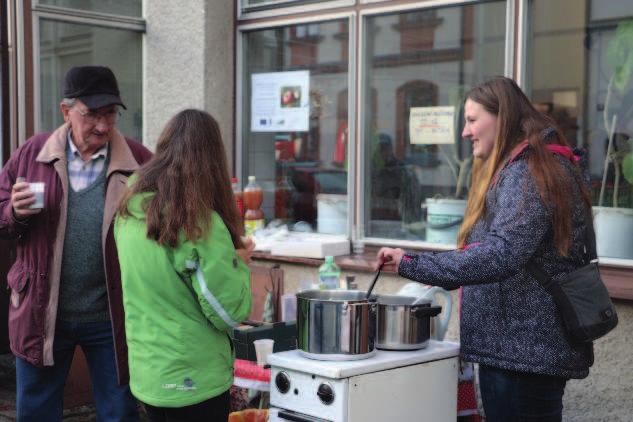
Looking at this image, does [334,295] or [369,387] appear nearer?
[369,387]

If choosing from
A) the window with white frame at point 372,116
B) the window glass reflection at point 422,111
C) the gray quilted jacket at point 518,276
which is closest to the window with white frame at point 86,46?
the window with white frame at point 372,116

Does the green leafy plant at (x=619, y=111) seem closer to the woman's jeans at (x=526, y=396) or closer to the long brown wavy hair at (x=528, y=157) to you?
the long brown wavy hair at (x=528, y=157)

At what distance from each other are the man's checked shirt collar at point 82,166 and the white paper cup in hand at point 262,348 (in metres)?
1.12

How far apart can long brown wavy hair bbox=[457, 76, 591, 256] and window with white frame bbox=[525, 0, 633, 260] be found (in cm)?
197

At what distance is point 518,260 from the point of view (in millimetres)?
2875

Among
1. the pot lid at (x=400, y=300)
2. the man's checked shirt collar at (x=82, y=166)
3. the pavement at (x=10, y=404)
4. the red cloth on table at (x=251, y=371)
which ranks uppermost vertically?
the man's checked shirt collar at (x=82, y=166)

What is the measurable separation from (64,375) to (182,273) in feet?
3.47

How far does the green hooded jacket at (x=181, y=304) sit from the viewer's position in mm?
2941

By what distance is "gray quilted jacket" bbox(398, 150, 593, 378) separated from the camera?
2.88m

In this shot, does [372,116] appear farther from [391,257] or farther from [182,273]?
[182,273]

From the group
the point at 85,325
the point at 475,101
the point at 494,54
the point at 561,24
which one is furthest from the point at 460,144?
the point at 85,325

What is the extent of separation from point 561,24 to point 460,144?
93 cm

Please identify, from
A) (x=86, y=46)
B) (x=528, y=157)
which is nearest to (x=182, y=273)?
(x=528, y=157)

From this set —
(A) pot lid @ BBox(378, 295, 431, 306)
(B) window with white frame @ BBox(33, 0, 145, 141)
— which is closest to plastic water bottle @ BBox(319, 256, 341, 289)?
(A) pot lid @ BBox(378, 295, 431, 306)
